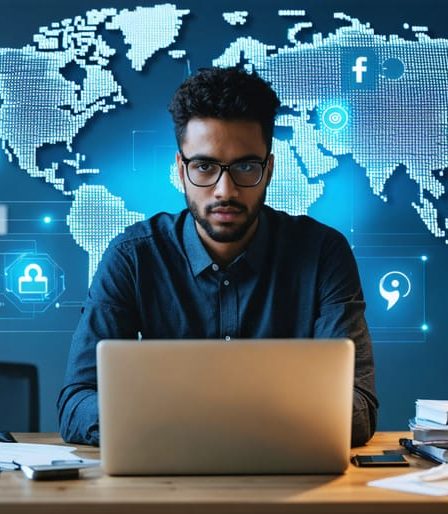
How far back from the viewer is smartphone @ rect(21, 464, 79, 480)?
1421 millimetres

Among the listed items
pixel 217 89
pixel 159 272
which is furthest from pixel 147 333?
pixel 217 89

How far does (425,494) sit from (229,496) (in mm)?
302

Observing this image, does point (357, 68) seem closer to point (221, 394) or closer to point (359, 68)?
point (359, 68)

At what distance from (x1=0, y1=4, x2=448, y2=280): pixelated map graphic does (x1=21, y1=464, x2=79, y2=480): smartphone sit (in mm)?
2101

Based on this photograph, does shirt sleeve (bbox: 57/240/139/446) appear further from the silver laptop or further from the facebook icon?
the facebook icon

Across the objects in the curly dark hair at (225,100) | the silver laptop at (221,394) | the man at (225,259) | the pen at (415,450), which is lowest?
the pen at (415,450)

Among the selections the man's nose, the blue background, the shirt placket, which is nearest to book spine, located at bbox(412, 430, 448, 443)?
the shirt placket

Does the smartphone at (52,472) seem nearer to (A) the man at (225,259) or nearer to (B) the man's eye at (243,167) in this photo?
(A) the man at (225,259)

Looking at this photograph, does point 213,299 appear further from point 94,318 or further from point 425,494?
point 425,494

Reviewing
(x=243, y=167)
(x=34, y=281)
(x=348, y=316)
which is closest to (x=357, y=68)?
(x=34, y=281)

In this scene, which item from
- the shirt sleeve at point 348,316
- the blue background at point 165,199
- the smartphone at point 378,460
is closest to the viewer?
the smartphone at point 378,460

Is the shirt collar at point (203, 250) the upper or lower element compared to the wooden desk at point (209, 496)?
upper

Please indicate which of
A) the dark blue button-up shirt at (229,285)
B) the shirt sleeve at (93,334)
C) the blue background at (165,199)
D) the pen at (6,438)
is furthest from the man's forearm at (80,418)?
the blue background at (165,199)

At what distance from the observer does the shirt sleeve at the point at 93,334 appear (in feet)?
5.82
